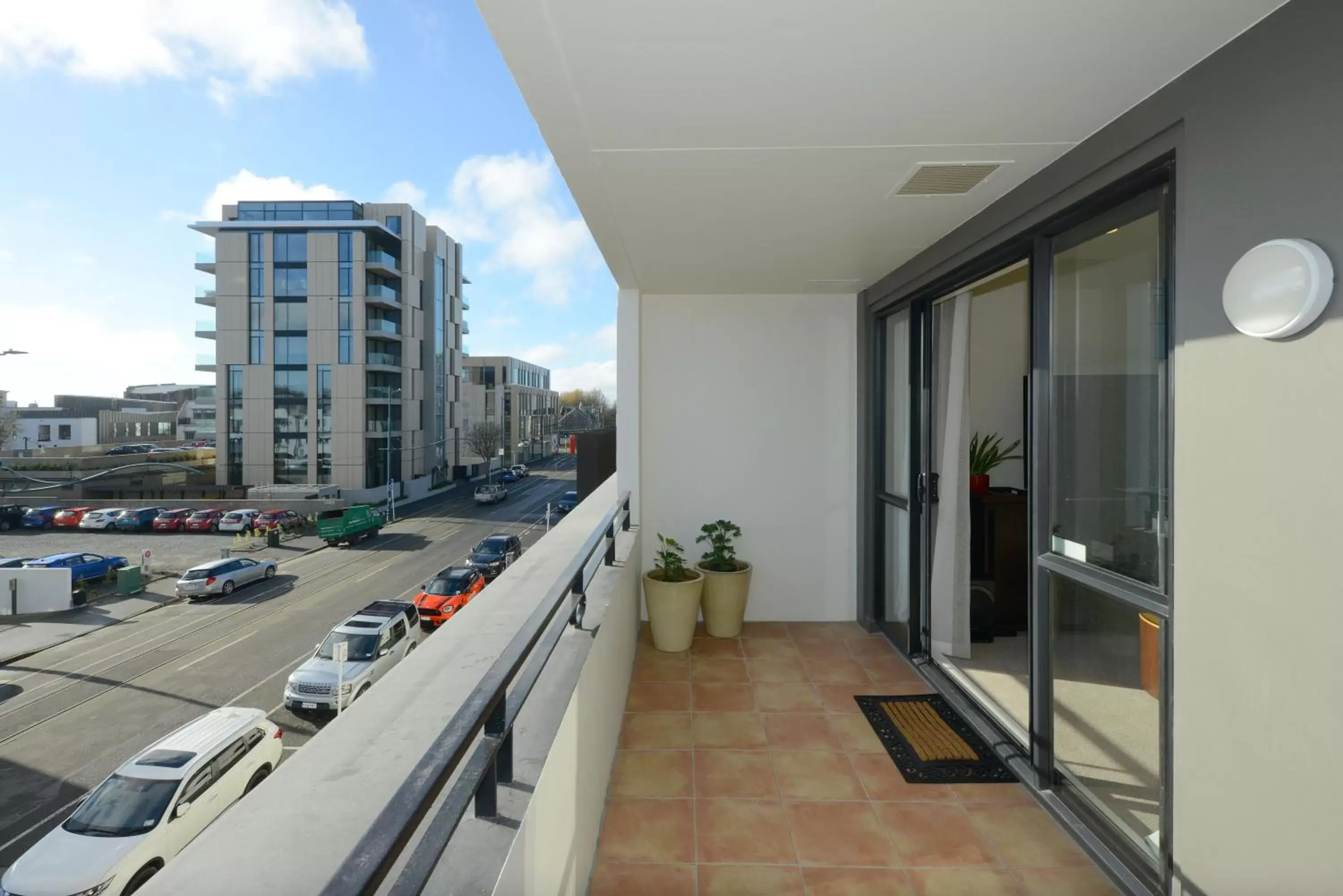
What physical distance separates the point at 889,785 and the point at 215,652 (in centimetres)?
1450

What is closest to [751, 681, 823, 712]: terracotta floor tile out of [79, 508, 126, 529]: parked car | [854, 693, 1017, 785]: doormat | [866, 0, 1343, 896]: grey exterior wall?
[854, 693, 1017, 785]: doormat

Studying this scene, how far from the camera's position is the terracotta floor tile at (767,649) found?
3822mm

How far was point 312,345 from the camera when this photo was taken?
27781 mm

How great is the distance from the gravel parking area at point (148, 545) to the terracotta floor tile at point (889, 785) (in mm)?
20058

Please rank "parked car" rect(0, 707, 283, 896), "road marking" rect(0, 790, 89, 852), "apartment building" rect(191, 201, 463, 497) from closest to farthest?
"parked car" rect(0, 707, 283, 896) → "road marking" rect(0, 790, 89, 852) → "apartment building" rect(191, 201, 463, 497)

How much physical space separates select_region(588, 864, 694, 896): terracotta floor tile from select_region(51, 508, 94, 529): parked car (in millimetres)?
29183

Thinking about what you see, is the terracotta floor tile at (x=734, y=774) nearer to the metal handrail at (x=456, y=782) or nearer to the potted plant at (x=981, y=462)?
the metal handrail at (x=456, y=782)

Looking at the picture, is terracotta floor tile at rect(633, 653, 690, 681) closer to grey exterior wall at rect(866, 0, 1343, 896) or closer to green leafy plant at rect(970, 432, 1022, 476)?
green leafy plant at rect(970, 432, 1022, 476)

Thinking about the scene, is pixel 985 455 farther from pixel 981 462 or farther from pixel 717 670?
pixel 717 670

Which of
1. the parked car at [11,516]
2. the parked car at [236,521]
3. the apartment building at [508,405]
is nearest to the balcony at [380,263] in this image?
the apartment building at [508,405]

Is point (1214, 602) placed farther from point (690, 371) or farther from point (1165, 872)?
point (690, 371)

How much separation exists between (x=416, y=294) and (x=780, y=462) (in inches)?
1226

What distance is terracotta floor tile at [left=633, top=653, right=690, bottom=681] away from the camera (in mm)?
3486

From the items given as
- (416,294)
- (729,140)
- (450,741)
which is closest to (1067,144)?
(729,140)
